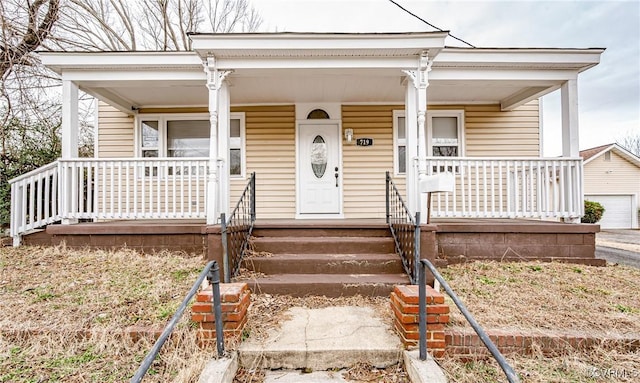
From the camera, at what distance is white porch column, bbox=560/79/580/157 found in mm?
4793

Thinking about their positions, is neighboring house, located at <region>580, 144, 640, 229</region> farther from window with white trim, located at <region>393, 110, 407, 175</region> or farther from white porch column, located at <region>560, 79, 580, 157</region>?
window with white trim, located at <region>393, 110, 407, 175</region>

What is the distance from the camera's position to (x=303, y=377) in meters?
A: 2.20

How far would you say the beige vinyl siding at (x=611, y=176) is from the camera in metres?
16.1

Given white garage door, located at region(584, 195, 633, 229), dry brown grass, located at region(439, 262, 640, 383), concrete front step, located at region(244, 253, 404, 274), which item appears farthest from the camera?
white garage door, located at region(584, 195, 633, 229)

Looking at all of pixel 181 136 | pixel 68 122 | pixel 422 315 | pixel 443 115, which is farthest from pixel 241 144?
pixel 422 315

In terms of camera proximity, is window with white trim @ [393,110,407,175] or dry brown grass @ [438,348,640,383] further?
window with white trim @ [393,110,407,175]

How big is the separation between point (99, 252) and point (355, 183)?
4365mm

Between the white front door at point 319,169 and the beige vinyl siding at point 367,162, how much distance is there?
0.18m

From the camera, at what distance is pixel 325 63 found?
4504 millimetres

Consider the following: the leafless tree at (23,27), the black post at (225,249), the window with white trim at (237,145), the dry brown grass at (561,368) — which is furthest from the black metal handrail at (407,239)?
the leafless tree at (23,27)

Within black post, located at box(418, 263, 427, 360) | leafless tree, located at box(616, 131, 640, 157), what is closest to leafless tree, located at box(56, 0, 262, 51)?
black post, located at box(418, 263, 427, 360)

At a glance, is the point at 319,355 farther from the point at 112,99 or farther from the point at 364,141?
the point at 112,99

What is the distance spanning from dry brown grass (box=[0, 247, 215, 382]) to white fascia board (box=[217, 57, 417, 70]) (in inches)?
109

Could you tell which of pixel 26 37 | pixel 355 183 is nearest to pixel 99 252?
pixel 355 183
